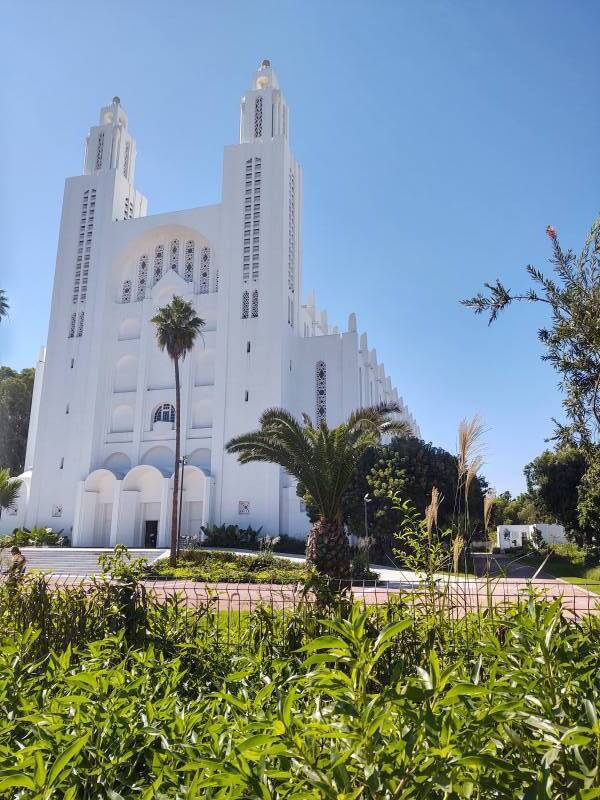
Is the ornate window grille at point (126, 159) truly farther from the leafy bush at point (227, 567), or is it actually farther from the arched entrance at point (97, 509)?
the leafy bush at point (227, 567)

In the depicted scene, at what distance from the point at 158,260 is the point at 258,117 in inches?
445

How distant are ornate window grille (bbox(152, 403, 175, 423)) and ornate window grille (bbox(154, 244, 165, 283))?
8593mm

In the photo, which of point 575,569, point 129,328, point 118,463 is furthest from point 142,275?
point 575,569

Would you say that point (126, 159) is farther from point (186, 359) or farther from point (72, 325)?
point (186, 359)

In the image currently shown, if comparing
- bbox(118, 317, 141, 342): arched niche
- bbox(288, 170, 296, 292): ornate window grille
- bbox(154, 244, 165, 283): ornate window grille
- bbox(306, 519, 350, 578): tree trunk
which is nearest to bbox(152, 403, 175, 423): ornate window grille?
bbox(118, 317, 141, 342): arched niche

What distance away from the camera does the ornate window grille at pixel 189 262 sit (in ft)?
128

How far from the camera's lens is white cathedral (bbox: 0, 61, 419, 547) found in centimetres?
3422

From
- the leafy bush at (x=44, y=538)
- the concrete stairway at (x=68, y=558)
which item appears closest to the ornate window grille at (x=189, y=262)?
the leafy bush at (x=44, y=538)

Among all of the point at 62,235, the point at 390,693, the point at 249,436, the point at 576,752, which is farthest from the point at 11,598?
the point at 62,235

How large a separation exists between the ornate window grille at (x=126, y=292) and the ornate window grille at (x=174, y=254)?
331 cm

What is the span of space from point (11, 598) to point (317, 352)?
32513mm

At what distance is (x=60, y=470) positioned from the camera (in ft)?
119

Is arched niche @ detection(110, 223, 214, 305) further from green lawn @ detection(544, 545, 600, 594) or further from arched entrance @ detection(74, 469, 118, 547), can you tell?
green lawn @ detection(544, 545, 600, 594)

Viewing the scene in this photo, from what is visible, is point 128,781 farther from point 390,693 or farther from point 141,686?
point 390,693
